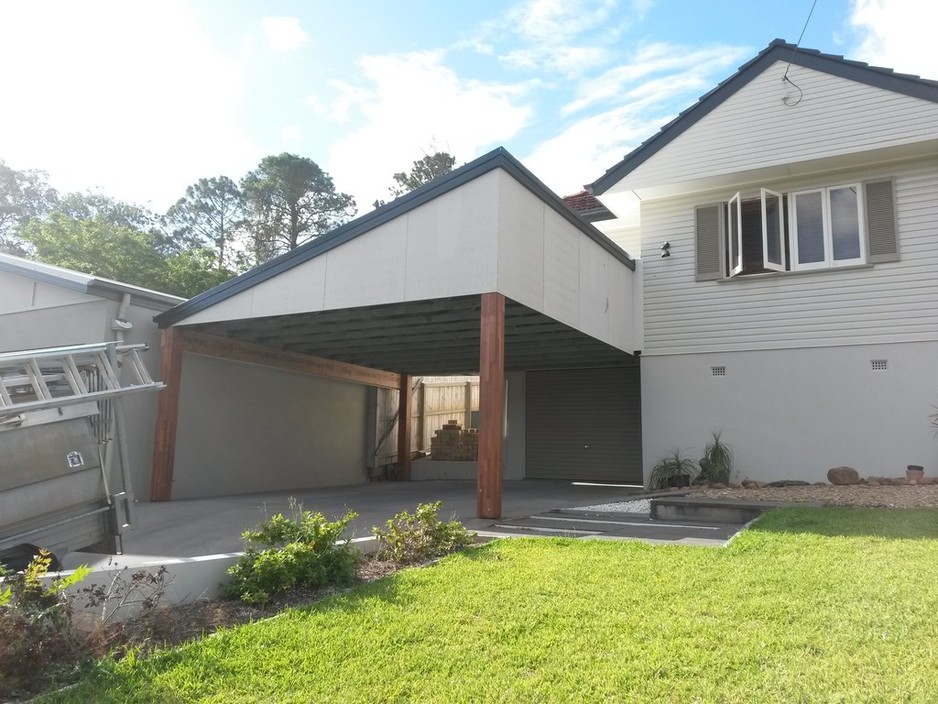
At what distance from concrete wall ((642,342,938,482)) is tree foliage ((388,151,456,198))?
26.1 m

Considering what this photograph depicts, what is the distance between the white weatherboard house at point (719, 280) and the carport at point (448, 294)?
4 cm

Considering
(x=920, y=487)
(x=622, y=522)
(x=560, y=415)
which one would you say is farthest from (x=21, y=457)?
(x=560, y=415)

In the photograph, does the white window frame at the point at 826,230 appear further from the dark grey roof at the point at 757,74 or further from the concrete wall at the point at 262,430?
the concrete wall at the point at 262,430

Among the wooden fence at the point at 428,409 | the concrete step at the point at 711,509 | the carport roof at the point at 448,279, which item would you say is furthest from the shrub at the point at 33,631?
the wooden fence at the point at 428,409

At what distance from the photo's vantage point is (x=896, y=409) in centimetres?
1090

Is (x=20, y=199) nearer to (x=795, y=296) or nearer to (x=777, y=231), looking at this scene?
(x=777, y=231)

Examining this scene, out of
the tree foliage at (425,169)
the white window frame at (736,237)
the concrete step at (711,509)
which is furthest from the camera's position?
the tree foliage at (425,169)

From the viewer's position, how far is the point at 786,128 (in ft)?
38.5

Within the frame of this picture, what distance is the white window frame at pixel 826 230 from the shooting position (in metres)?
11.5

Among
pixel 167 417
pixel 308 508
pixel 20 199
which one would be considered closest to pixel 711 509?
pixel 308 508

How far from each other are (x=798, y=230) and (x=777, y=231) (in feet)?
1.11

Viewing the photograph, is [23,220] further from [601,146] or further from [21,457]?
[21,457]

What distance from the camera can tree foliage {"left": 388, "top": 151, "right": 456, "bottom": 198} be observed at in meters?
36.6

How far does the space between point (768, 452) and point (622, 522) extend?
4.71m
